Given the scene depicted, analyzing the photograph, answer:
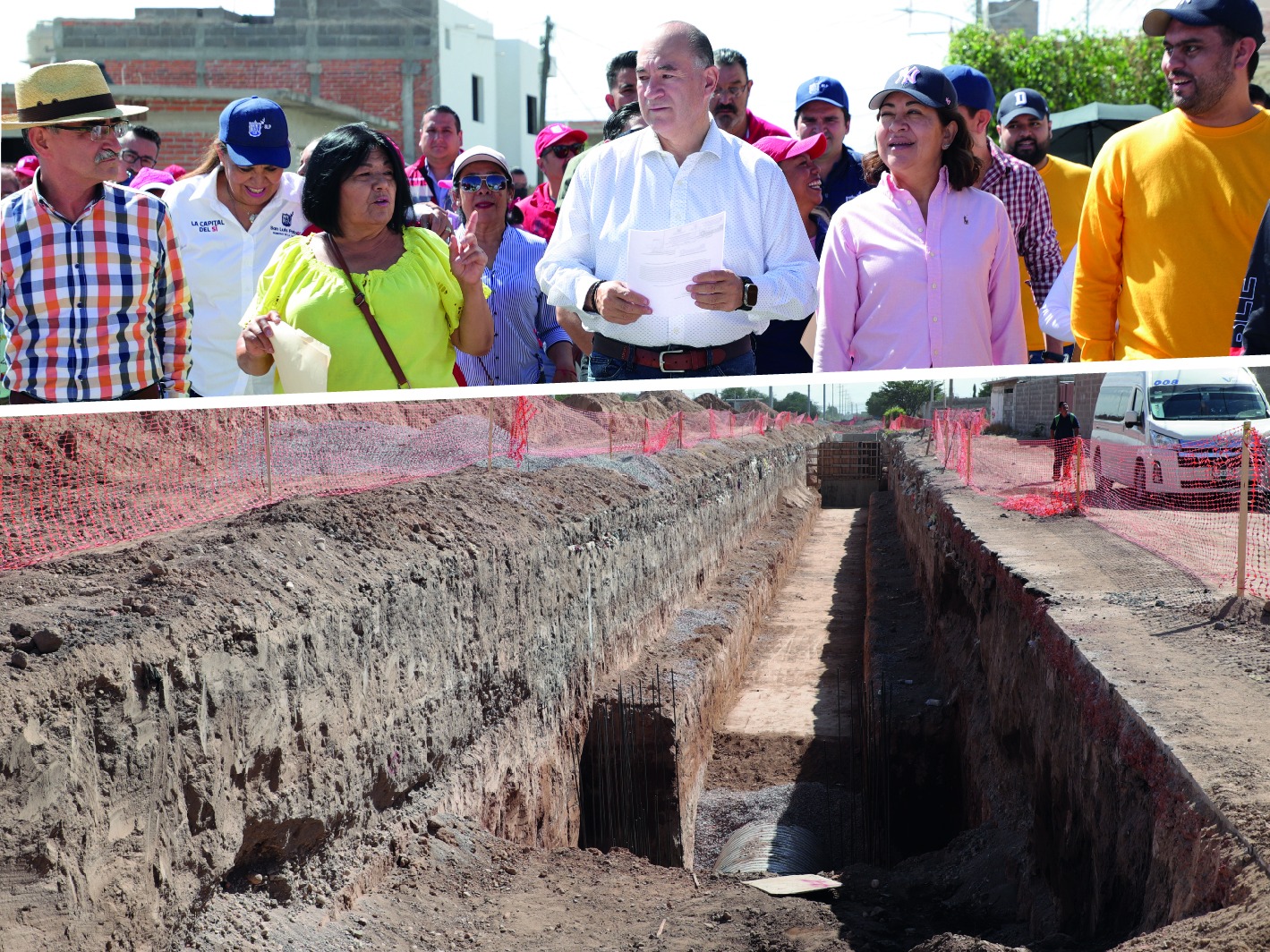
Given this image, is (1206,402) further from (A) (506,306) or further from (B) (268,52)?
(B) (268,52)

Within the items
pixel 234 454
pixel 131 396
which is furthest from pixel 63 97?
pixel 234 454

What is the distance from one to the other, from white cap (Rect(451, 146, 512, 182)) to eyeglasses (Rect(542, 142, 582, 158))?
1.00 feet

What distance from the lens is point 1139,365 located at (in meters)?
3.51

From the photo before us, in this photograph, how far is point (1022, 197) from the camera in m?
4.08

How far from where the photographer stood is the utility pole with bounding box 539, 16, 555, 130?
383cm

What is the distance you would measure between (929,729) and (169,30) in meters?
7.31

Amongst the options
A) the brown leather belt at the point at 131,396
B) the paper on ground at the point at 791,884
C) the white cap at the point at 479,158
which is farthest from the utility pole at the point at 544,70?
the paper on ground at the point at 791,884

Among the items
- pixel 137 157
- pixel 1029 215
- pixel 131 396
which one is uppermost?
pixel 137 157

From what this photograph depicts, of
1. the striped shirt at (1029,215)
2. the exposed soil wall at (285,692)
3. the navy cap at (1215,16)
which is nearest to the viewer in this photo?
the navy cap at (1215,16)

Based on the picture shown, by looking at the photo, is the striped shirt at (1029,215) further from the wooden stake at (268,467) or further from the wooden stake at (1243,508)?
the wooden stake at (268,467)

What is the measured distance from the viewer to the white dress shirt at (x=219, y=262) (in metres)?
4.05

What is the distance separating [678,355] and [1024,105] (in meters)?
1.62

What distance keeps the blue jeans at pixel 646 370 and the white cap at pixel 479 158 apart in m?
1.05

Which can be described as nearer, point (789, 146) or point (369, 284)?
point (369, 284)
